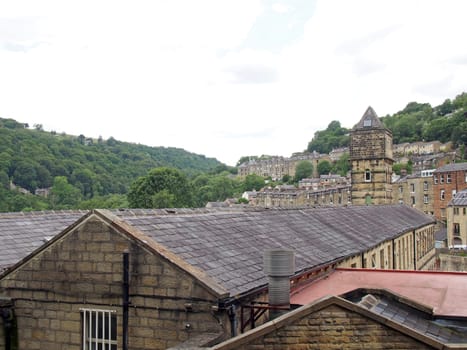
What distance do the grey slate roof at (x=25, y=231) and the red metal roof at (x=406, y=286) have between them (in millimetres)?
8227

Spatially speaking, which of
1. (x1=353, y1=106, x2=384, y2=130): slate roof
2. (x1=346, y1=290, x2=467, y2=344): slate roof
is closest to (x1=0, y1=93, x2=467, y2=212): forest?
(x1=353, y1=106, x2=384, y2=130): slate roof

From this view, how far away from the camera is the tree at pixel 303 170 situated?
478ft

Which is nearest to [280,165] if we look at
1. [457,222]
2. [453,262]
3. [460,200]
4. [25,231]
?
[460,200]

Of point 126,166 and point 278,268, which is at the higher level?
point 126,166

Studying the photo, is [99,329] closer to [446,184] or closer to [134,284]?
[134,284]

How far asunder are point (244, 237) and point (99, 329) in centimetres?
484

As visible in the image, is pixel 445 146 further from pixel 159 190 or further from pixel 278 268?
pixel 278 268

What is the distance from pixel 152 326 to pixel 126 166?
424 ft

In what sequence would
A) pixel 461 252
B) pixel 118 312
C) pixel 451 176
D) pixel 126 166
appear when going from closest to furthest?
1. pixel 118 312
2. pixel 461 252
3. pixel 451 176
4. pixel 126 166

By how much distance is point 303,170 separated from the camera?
480 ft

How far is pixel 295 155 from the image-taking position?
560ft

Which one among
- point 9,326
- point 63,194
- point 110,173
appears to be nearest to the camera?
point 9,326

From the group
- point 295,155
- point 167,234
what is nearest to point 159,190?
point 167,234

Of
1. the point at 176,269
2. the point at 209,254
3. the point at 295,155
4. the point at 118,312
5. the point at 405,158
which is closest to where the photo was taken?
the point at 176,269
